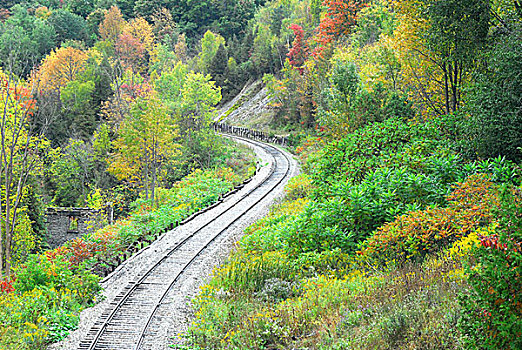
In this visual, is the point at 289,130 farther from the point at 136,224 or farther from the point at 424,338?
the point at 424,338

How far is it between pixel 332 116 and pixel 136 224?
12.3 meters

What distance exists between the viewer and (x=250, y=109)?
68188mm

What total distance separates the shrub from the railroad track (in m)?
7.66

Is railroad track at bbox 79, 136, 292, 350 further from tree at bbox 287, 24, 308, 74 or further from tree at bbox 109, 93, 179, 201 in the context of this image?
tree at bbox 287, 24, 308, 74

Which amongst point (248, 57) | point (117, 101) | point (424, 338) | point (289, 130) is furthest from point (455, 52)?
point (248, 57)

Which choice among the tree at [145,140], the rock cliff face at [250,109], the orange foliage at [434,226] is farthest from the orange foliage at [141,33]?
the orange foliage at [434,226]

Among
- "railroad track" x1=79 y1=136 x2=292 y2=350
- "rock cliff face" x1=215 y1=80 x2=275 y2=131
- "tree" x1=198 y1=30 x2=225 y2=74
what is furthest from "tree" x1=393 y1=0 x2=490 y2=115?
"tree" x1=198 y1=30 x2=225 y2=74

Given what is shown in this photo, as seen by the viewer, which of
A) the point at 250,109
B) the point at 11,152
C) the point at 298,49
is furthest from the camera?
the point at 250,109

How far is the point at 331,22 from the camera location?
142 ft

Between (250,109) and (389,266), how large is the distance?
60787 mm

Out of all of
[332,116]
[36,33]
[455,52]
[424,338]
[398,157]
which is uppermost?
[36,33]

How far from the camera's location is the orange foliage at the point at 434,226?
8.67 meters

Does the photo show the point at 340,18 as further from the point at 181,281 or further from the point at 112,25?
the point at 112,25

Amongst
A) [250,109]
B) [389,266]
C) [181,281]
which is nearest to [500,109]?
[389,266]
